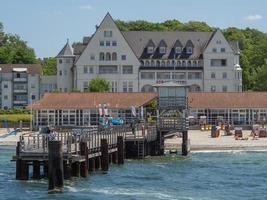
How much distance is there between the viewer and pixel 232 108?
9988 centimetres

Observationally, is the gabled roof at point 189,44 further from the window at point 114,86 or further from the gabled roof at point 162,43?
the window at point 114,86

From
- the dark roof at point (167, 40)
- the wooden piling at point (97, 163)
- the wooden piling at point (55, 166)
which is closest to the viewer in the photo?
the wooden piling at point (55, 166)

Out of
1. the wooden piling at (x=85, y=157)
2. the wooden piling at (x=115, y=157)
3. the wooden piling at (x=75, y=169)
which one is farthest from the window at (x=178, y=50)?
the wooden piling at (x=75, y=169)

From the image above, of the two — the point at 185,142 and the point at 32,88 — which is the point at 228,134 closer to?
the point at 185,142

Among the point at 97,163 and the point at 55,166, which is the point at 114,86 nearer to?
the point at 97,163

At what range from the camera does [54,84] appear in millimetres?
130625

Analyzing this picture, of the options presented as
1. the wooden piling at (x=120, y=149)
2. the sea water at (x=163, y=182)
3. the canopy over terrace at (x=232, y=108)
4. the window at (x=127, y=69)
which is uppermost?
the window at (x=127, y=69)

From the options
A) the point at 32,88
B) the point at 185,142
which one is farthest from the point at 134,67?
the point at 185,142

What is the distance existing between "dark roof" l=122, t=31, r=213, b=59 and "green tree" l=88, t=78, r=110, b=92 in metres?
9.80

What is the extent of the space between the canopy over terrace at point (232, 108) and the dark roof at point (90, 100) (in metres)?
5.75

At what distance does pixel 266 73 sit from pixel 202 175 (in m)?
76.5

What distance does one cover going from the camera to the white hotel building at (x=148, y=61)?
12175 centimetres

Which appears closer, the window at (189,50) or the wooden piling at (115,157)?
the wooden piling at (115,157)

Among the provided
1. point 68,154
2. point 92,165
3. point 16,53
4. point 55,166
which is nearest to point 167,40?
point 16,53
